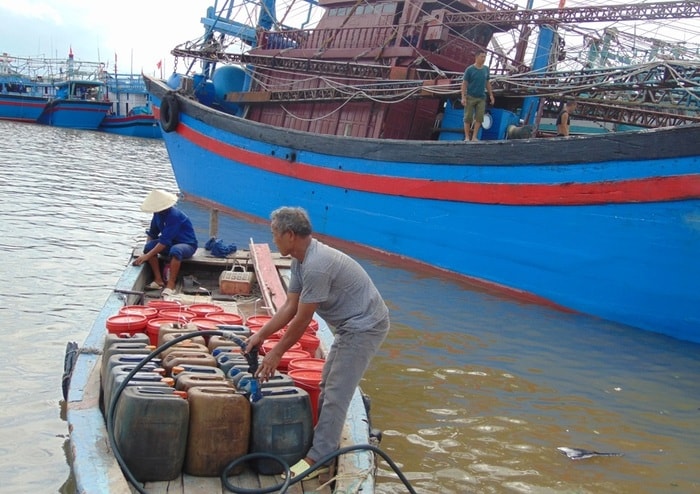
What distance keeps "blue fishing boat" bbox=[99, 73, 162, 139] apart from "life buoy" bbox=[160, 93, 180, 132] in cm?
2815

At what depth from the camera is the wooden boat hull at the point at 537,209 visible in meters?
7.86

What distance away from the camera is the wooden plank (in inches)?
252

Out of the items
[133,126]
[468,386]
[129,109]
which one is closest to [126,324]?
[468,386]

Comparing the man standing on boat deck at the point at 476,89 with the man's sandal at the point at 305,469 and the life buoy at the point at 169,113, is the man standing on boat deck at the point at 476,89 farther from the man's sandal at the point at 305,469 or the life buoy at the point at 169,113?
the life buoy at the point at 169,113

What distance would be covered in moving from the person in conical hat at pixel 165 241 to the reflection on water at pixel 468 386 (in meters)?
1.02

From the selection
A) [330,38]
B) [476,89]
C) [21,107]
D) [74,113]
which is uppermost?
[330,38]

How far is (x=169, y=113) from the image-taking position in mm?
16828

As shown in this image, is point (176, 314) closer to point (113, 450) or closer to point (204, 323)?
point (204, 323)

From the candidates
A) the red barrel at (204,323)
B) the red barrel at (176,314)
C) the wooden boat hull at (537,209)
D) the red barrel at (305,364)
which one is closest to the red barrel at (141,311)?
the red barrel at (176,314)

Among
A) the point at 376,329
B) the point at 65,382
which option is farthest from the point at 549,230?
the point at 65,382

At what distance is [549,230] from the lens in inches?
354

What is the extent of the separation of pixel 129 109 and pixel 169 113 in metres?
38.6

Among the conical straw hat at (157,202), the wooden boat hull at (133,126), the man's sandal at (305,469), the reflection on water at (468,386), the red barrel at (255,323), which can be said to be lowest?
the wooden boat hull at (133,126)

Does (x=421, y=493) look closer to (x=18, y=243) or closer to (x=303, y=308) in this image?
(x=303, y=308)
